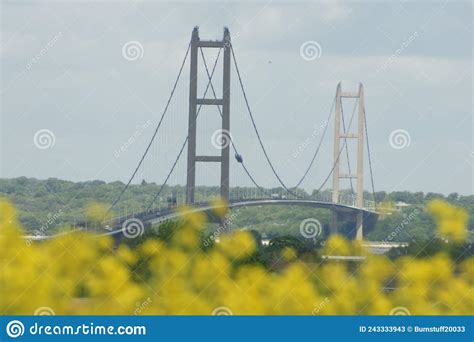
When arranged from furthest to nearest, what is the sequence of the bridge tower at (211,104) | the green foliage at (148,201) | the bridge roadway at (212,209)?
the bridge tower at (211,104)
the bridge roadway at (212,209)
the green foliage at (148,201)

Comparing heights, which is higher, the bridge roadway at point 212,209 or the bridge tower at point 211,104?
the bridge tower at point 211,104

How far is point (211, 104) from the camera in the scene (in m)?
34.9

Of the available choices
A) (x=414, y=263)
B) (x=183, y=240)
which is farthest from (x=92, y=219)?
(x=414, y=263)

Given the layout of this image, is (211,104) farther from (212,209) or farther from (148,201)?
(212,209)

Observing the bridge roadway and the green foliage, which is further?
the bridge roadway

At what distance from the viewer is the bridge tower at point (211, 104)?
110 ft

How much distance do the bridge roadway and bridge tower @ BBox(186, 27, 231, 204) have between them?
1034 mm

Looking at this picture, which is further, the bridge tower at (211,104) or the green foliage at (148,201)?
the bridge tower at (211,104)

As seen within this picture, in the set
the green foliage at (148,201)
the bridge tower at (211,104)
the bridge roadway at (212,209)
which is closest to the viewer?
the green foliage at (148,201)

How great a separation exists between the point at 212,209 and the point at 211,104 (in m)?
9.58

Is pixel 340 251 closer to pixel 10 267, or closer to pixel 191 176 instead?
pixel 10 267

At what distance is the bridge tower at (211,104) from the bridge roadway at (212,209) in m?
1.03

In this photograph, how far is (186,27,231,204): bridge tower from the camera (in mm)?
33438

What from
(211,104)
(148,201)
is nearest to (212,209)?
(148,201)
